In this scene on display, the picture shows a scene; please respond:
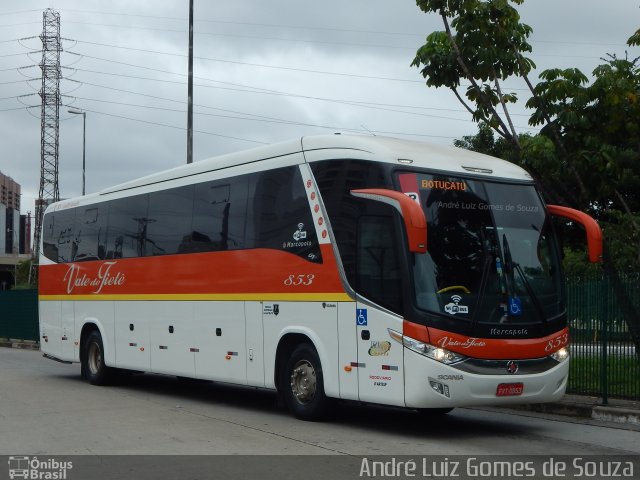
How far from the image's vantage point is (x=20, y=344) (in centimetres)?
3662

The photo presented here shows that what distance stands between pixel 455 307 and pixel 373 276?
43.0 inches

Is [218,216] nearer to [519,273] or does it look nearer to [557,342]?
[519,273]

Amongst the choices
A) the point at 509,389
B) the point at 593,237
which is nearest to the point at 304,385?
the point at 509,389

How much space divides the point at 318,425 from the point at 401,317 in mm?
2099

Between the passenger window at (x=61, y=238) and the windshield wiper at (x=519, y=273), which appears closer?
the windshield wiper at (x=519, y=273)

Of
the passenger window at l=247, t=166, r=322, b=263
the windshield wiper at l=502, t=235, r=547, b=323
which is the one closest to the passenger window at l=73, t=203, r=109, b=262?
the passenger window at l=247, t=166, r=322, b=263

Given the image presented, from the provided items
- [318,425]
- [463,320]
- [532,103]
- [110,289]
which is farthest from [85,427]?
[532,103]

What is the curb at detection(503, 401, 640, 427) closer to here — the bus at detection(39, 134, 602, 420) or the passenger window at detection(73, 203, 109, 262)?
the bus at detection(39, 134, 602, 420)

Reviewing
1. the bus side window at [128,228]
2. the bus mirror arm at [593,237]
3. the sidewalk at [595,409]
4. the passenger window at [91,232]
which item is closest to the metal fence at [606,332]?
the sidewalk at [595,409]

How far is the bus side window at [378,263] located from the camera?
1123 centimetres

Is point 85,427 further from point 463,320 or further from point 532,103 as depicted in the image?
point 532,103

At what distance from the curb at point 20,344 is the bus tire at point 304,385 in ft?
79.4

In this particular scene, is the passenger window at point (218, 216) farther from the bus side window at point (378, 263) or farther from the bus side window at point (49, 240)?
the bus side window at point (49, 240)

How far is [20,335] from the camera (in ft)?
118
